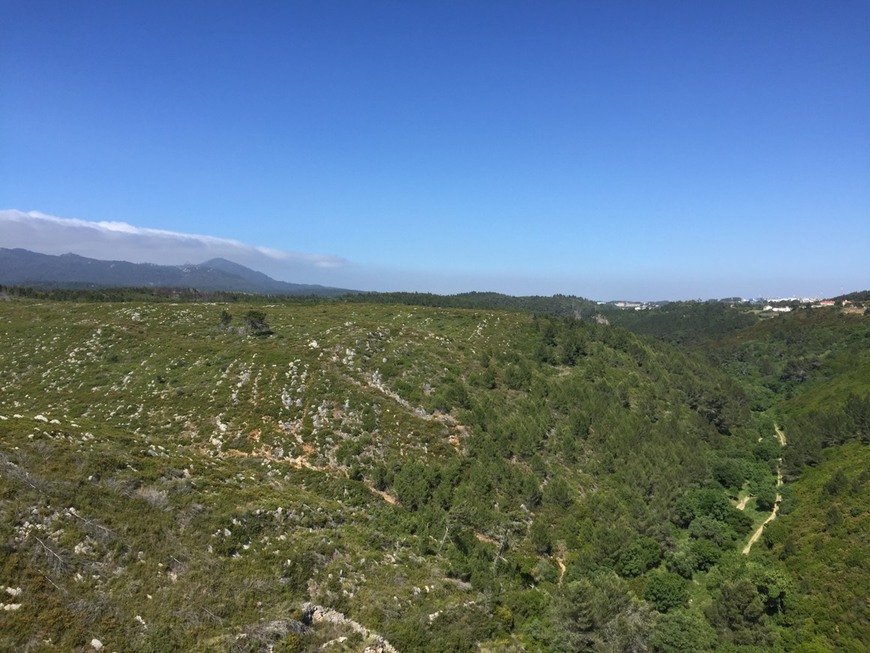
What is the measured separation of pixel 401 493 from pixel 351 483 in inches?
234

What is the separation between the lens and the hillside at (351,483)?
75.6 ft

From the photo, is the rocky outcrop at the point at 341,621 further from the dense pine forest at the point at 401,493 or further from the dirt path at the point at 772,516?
the dirt path at the point at 772,516

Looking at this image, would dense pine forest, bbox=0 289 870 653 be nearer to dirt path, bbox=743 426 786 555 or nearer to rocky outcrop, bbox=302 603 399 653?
rocky outcrop, bbox=302 603 399 653

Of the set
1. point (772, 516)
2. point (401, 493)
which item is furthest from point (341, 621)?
point (772, 516)

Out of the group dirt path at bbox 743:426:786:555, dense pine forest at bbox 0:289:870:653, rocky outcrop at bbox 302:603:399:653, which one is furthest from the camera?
dirt path at bbox 743:426:786:555

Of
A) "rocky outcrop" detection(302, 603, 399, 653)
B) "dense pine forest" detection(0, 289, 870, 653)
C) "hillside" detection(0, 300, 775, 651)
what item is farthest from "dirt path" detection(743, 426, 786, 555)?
"rocky outcrop" detection(302, 603, 399, 653)

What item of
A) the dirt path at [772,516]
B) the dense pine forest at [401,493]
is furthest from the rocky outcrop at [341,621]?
the dirt path at [772,516]

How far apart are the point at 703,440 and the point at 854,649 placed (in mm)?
57341

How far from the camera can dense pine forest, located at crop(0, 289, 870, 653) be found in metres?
23.5

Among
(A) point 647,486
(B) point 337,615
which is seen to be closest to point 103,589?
(B) point 337,615

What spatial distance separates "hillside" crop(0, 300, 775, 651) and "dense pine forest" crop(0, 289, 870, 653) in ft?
0.72

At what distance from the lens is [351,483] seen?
47.4 meters

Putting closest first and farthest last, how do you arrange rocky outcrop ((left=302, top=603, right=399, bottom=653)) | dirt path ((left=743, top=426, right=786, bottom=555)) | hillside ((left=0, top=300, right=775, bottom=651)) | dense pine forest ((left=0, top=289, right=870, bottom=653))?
hillside ((left=0, top=300, right=775, bottom=651))
dense pine forest ((left=0, top=289, right=870, bottom=653))
rocky outcrop ((left=302, top=603, right=399, bottom=653))
dirt path ((left=743, top=426, right=786, bottom=555))

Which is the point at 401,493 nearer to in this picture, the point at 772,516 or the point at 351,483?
the point at 351,483
